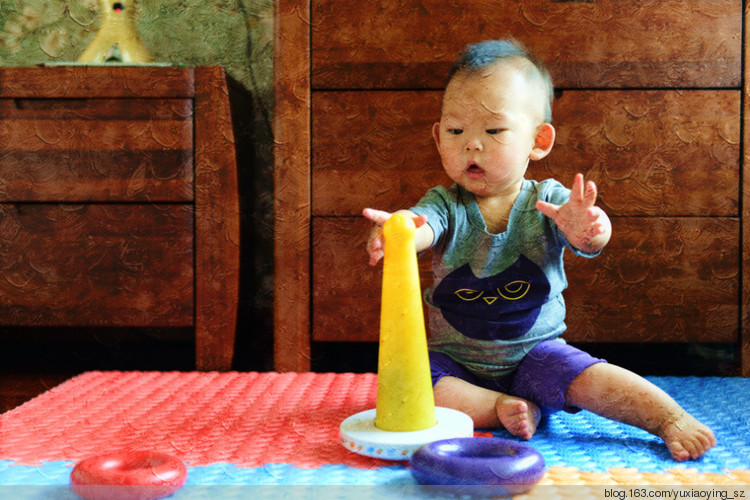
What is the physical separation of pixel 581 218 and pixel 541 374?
7.6 inches

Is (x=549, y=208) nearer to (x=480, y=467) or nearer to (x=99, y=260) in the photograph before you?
(x=480, y=467)

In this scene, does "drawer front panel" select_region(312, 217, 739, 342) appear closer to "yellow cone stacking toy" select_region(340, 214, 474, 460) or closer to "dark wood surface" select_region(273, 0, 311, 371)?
"dark wood surface" select_region(273, 0, 311, 371)

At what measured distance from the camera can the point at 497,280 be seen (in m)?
0.79

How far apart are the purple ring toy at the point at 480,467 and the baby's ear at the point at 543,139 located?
39 cm

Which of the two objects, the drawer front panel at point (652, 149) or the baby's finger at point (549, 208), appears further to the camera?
the drawer front panel at point (652, 149)

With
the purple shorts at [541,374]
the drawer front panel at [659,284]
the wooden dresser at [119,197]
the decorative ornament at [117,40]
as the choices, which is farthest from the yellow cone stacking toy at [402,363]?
the decorative ornament at [117,40]

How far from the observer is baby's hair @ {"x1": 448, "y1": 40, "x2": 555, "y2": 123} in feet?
2.54

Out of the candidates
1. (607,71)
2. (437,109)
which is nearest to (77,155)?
(437,109)

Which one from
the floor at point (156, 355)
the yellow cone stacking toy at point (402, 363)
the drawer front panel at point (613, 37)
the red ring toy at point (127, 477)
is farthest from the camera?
the floor at point (156, 355)

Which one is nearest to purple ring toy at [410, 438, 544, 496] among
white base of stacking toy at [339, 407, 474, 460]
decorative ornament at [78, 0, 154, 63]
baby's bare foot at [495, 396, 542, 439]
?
white base of stacking toy at [339, 407, 474, 460]

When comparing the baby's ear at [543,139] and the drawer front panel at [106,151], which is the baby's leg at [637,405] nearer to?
the baby's ear at [543,139]

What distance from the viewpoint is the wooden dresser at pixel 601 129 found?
1109 mm

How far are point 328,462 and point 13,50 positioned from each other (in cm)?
132

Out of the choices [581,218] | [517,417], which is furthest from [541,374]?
[581,218]
